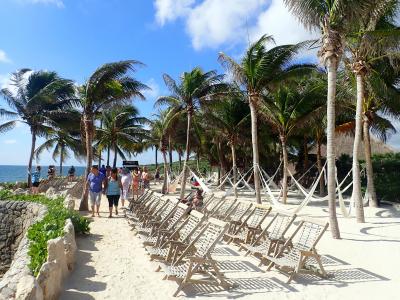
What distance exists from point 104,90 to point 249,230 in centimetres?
775

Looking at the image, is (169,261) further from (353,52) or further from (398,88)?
(398,88)

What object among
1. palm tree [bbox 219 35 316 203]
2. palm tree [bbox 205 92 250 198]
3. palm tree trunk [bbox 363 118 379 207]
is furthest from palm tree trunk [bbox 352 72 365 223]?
palm tree [bbox 205 92 250 198]

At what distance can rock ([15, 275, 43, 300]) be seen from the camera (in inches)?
140

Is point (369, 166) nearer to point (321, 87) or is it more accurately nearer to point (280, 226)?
point (321, 87)

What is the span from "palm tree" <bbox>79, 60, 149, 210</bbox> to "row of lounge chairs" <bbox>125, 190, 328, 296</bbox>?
5.14 m

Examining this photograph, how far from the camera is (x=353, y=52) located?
1090 cm

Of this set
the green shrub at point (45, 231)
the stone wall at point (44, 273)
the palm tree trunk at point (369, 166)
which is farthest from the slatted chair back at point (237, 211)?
the palm tree trunk at point (369, 166)

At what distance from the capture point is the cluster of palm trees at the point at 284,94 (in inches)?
352

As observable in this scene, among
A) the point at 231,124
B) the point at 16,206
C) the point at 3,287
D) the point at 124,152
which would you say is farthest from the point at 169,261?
the point at 124,152

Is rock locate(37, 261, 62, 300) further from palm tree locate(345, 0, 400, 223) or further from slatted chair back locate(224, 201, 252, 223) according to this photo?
palm tree locate(345, 0, 400, 223)

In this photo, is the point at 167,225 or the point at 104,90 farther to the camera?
the point at 104,90

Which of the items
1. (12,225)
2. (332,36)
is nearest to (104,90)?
(12,225)

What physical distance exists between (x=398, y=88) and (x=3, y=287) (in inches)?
571

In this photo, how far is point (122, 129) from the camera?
2712 cm
